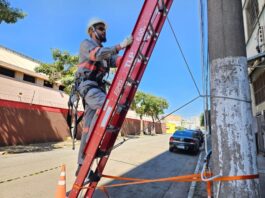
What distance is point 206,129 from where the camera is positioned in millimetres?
2277

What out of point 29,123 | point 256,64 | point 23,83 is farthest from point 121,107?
point 23,83

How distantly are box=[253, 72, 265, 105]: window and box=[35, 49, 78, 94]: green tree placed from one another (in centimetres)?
1366

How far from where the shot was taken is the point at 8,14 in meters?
13.0

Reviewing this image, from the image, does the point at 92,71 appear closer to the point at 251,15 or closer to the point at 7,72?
the point at 251,15

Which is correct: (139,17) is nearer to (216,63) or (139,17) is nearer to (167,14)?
(167,14)

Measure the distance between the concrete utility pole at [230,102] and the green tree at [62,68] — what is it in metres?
18.8

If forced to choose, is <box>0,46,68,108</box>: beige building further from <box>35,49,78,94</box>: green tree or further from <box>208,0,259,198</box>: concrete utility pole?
<box>208,0,259,198</box>: concrete utility pole

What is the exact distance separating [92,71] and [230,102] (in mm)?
1827

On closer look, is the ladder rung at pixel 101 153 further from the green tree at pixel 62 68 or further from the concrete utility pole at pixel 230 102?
the green tree at pixel 62 68

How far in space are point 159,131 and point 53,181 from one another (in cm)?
6238

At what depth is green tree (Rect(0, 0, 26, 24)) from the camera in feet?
42.1

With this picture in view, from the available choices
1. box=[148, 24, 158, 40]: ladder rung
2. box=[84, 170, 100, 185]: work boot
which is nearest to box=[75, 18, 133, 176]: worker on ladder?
box=[84, 170, 100, 185]: work boot

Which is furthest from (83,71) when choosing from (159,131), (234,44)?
(159,131)

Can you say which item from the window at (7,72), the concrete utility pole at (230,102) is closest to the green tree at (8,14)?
the window at (7,72)
